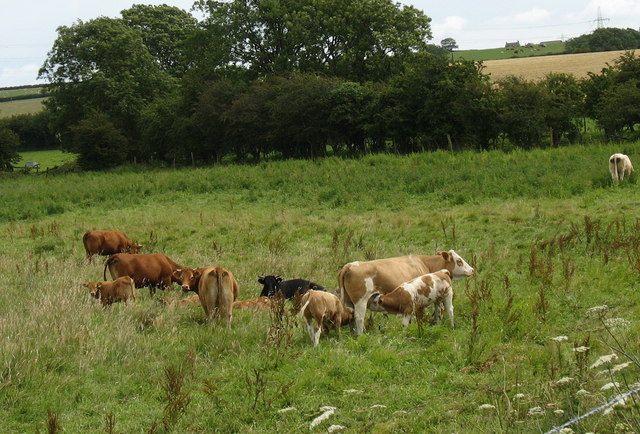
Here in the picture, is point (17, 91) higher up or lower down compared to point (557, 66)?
higher up

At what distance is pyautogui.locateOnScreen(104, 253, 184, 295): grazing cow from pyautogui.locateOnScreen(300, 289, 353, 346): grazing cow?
4.16 metres

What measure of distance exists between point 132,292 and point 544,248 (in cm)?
808

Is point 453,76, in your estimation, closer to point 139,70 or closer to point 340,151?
point 340,151

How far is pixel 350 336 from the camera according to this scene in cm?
957

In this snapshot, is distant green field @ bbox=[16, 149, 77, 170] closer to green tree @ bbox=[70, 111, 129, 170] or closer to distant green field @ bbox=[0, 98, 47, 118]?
green tree @ bbox=[70, 111, 129, 170]

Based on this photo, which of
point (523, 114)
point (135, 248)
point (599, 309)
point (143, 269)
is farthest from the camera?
point (523, 114)

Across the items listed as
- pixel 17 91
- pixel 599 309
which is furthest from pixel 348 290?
pixel 17 91

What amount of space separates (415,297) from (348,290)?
1.03 m

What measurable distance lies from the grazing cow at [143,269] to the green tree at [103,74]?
143 ft

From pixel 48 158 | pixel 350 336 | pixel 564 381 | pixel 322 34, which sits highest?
pixel 322 34

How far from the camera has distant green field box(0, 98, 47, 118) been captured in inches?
4528

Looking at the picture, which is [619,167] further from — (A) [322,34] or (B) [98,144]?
(B) [98,144]

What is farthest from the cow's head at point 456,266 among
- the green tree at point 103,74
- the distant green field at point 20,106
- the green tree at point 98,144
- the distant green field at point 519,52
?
the distant green field at point 20,106

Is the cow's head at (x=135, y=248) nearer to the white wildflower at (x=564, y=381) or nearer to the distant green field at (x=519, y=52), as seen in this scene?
the white wildflower at (x=564, y=381)
